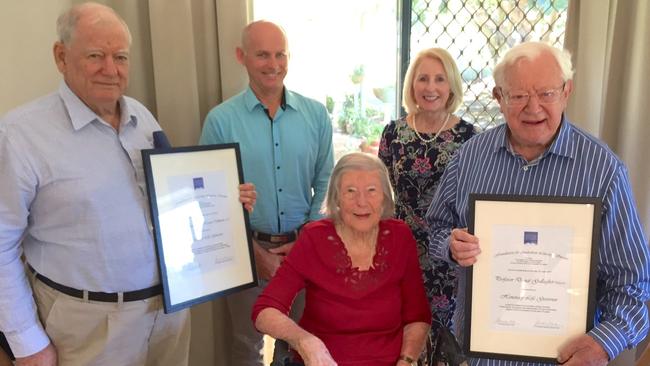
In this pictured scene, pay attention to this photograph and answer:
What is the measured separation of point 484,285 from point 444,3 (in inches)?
77.2

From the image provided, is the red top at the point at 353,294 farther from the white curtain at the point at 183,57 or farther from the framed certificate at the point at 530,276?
the white curtain at the point at 183,57

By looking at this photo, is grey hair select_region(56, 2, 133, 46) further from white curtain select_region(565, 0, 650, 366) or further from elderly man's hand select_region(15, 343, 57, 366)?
white curtain select_region(565, 0, 650, 366)

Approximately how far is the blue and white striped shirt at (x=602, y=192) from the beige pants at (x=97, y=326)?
38.9 inches

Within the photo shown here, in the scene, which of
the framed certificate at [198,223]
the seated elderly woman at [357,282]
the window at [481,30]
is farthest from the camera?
the window at [481,30]

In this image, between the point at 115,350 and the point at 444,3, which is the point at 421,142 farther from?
the point at 115,350

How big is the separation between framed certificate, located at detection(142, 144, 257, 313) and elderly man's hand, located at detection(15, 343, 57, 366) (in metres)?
0.35

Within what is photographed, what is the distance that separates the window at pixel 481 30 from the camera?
2.73m

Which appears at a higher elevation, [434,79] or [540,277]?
[434,79]

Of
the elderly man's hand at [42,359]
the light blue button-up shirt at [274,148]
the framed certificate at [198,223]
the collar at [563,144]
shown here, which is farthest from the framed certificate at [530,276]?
the elderly man's hand at [42,359]

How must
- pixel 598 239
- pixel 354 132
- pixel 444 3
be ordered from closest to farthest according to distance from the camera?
pixel 598 239 → pixel 444 3 → pixel 354 132

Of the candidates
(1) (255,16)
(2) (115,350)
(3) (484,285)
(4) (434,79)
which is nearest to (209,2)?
(1) (255,16)

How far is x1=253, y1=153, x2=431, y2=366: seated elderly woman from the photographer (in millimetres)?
1673

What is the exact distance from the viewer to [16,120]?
4.47 feet

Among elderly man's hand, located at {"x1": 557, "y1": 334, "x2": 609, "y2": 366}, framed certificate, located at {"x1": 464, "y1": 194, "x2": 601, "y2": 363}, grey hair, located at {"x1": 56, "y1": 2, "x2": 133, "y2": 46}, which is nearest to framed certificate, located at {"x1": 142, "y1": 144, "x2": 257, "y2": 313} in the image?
grey hair, located at {"x1": 56, "y1": 2, "x2": 133, "y2": 46}
